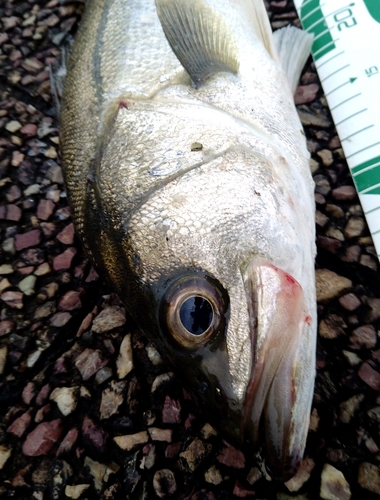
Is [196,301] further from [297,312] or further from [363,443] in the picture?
[363,443]

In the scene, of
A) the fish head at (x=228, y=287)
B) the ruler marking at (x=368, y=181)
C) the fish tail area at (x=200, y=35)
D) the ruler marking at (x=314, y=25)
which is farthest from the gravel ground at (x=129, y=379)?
the fish tail area at (x=200, y=35)

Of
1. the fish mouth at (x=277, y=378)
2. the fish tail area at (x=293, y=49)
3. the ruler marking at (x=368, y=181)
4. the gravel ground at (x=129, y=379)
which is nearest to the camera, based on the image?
the fish mouth at (x=277, y=378)

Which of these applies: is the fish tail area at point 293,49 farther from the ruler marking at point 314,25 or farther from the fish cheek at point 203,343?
the fish cheek at point 203,343

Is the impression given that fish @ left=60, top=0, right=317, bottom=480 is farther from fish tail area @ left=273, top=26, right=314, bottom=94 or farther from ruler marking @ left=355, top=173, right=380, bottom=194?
ruler marking @ left=355, top=173, right=380, bottom=194

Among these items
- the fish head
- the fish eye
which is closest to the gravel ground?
the fish head

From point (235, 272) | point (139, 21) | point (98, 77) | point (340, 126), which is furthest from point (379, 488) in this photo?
point (139, 21)

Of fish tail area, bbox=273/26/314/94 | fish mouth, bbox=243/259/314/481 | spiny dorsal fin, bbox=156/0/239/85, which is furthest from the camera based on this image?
fish tail area, bbox=273/26/314/94

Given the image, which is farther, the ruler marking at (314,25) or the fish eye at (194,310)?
the ruler marking at (314,25)

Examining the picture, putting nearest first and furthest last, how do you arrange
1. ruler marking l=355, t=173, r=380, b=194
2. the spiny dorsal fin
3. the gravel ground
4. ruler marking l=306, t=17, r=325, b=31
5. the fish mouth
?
the fish mouth < the gravel ground < the spiny dorsal fin < ruler marking l=355, t=173, r=380, b=194 < ruler marking l=306, t=17, r=325, b=31
